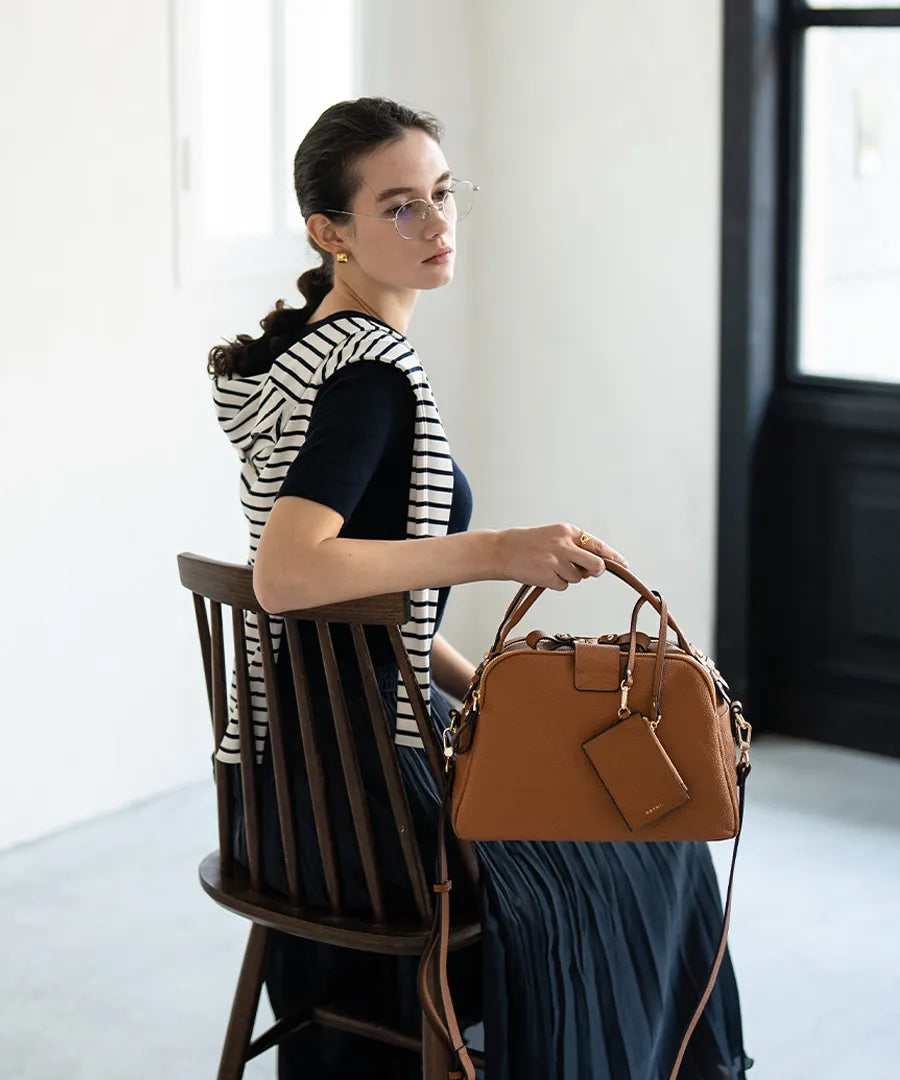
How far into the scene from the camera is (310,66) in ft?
12.2

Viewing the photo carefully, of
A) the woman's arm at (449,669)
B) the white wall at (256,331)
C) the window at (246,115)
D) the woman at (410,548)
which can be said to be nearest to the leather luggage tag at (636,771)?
the woman at (410,548)

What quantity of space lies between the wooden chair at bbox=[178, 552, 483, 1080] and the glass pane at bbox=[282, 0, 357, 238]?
2015 mm

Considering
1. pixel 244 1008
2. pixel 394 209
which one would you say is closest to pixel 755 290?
pixel 394 209

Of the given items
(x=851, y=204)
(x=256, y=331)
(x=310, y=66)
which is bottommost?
(x=256, y=331)

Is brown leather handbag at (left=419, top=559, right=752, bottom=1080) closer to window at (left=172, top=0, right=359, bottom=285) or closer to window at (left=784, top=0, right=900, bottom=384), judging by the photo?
window at (left=172, top=0, right=359, bottom=285)

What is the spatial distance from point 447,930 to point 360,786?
17cm

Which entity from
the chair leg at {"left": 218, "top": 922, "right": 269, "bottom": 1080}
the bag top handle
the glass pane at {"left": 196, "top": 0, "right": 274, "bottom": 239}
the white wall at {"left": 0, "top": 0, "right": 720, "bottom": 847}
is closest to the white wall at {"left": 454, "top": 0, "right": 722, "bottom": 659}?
the white wall at {"left": 0, "top": 0, "right": 720, "bottom": 847}

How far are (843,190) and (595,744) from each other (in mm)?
2443

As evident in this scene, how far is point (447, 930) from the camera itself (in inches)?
66.2

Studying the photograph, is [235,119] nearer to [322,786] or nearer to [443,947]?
[322,786]

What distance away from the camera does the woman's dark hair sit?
182 cm

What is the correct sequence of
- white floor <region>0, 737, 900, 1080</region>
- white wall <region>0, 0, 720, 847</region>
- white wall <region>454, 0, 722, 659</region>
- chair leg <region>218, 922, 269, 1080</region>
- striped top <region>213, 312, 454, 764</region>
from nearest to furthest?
striped top <region>213, 312, 454, 764</region> → chair leg <region>218, 922, 269, 1080</region> → white floor <region>0, 737, 900, 1080</region> → white wall <region>0, 0, 720, 847</region> → white wall <region>454, 0, 722, 659</region>

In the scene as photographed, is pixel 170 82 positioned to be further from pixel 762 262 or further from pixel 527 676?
pixel 527 676

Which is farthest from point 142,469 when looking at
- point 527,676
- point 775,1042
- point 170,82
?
point 527,676
